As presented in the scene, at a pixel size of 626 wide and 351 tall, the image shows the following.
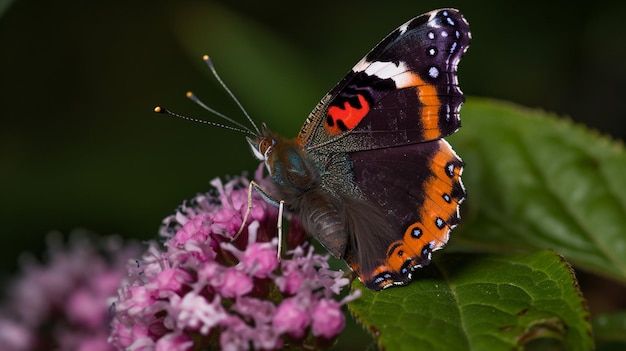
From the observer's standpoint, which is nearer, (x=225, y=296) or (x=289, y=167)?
(x=225, y=296)

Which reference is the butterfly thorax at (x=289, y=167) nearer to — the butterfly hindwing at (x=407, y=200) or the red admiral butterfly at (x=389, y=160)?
the red admiral butterfly at (x=389, y=160)

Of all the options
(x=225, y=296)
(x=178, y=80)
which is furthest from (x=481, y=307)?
(x=178, y=80)

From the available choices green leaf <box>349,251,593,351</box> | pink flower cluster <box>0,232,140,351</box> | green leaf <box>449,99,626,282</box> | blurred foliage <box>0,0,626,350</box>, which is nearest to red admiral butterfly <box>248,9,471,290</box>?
green leaf <box>349,251,593,351</box>

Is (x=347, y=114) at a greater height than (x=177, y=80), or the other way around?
(x=177, y=80)

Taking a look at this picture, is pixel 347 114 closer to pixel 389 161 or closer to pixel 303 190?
pixel 389 161

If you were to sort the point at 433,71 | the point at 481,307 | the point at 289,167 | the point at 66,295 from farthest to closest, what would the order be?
the point at 66,295, the point at 289,167, the point at 433,71, the point at 481,307

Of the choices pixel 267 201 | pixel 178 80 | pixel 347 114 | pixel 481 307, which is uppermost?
pixel 178 80
